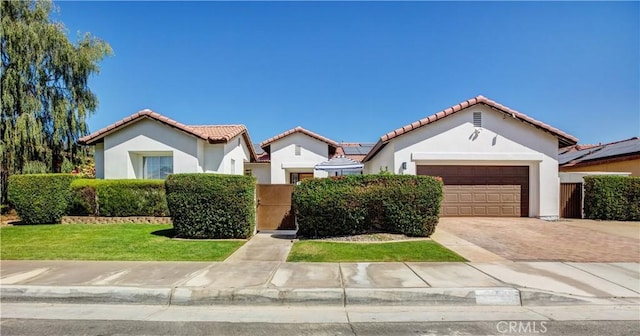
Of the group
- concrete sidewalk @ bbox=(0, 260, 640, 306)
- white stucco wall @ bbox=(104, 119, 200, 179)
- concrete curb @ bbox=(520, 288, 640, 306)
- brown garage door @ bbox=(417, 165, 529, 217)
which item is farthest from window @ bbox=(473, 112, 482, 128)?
white stucco wall @ bbox=(104, 119, 200, 179)

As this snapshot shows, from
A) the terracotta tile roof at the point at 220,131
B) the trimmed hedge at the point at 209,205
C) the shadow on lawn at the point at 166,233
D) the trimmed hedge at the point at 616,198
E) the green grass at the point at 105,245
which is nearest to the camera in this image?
the green grass at the point at 105,245

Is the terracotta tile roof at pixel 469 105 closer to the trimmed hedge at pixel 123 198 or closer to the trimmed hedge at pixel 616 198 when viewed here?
the trimmed hedge at pixel 616 198

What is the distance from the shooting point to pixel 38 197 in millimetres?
12734

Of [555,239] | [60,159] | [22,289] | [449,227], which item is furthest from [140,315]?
[60,159]

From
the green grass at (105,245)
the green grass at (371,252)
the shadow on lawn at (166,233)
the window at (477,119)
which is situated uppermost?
the window at (477,119)

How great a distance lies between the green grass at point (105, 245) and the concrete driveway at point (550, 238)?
23.2ft

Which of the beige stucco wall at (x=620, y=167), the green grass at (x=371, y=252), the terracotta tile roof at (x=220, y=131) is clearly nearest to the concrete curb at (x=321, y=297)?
the green grass at (x=371, y=252)

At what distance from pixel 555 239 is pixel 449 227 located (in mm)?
3067

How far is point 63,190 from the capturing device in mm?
13078

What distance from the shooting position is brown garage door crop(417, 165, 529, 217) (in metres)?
14.1

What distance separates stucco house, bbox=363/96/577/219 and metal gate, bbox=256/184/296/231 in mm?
4582

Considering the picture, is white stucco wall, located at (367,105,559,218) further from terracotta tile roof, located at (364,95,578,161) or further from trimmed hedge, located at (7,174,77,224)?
trimmed hedge, located at (7,174,77,224)

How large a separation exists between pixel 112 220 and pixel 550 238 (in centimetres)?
1567

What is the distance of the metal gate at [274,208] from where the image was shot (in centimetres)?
1173
